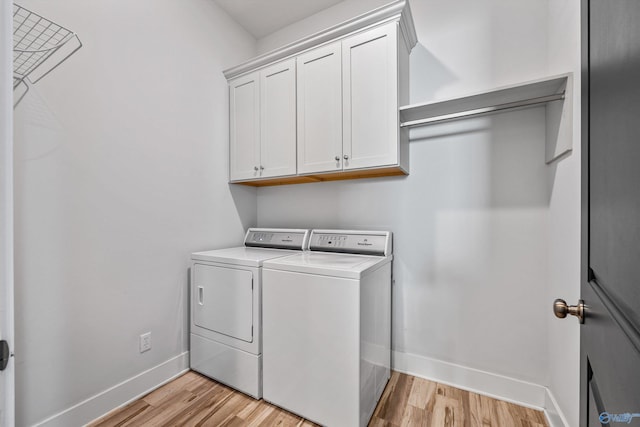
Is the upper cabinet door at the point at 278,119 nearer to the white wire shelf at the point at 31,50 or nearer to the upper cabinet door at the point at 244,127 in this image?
the upper cabinet door at the point at 244,127

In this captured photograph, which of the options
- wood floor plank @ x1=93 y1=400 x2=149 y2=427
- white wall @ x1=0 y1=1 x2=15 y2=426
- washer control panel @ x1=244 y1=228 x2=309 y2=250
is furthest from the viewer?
washer control panel @ x1=244 y1=228 x2=309 y2=250

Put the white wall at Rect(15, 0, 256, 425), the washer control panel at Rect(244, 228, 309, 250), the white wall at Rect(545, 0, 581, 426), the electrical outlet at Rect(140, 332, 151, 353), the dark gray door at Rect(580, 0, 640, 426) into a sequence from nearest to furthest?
the dark gray door at Rect(580, 0, 640, 426) → the white wall at Rect(545, 0, 581, 426) → the white wall at Rect(15, 0, 256, 425) → the electrical outlet at Rect(140, 332, 151, 353) → the washer control panel at Rect(244, 228, 309, 250)

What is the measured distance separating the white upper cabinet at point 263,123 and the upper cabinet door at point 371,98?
445 mm

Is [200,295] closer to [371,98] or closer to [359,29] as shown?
[371,98]

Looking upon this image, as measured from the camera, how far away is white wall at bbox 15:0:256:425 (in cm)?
128

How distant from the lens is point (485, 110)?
1.55 metres

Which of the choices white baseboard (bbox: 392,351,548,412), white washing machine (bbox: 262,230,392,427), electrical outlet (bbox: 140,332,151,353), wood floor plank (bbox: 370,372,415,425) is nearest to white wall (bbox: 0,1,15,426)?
white washing machine (bbox: 262,230,392,427)

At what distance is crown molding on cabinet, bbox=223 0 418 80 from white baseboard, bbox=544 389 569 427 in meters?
2.24

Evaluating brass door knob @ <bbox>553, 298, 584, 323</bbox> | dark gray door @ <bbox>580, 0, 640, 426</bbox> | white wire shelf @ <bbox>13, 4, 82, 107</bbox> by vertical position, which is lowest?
brass door knob @ <bbox>553, 298, 584, 323</bbox>

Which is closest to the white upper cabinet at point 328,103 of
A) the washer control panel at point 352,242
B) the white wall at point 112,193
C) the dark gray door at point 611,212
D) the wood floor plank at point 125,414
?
the white wall at point 112,193

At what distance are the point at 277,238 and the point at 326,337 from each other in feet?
3.36

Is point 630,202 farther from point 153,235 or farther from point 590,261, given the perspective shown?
point 153,235

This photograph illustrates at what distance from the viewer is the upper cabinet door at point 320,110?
5.88ft

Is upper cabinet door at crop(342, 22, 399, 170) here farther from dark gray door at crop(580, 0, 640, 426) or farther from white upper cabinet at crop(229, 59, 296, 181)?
dark gray door at crop(580, 0, 640, 426)
